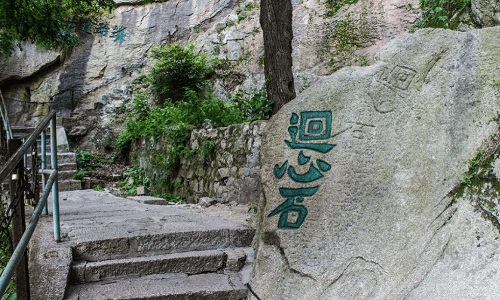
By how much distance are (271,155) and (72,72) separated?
36.8 ft

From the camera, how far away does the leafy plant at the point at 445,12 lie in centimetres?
513

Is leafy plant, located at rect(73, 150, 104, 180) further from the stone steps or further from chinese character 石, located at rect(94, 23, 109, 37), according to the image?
the stone steps

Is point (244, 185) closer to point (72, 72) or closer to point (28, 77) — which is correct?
point (72, 72)

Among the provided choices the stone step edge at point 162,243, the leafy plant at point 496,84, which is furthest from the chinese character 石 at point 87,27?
the leafy plant at point 496,84

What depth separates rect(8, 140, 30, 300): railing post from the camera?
6.75 feet

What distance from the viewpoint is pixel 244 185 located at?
526 cm

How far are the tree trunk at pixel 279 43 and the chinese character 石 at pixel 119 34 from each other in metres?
8.31

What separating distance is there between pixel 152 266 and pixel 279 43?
10.9 ft

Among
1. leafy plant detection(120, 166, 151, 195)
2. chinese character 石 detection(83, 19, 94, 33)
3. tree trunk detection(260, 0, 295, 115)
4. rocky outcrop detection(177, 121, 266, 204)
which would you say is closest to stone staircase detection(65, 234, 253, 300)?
rocky outcrop detection(177, 121, 266, 204)

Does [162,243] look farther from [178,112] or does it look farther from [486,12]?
[178,112]

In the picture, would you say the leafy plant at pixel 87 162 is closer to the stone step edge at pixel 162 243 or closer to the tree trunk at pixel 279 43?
the tree trunk at pixel 279 43

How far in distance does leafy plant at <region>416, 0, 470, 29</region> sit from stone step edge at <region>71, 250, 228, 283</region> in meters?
4.02

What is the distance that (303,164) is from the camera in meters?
2.35

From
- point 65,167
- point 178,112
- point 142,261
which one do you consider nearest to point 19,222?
point 142,261
